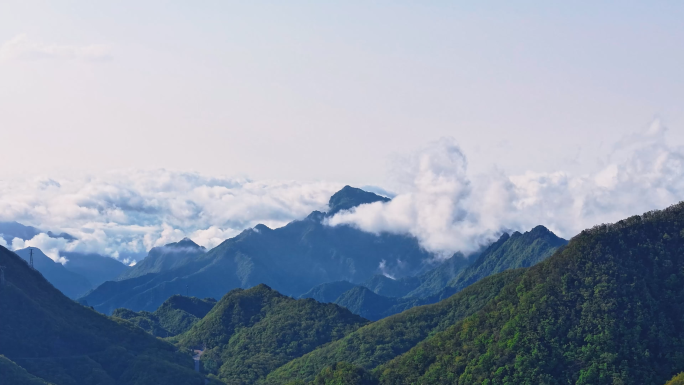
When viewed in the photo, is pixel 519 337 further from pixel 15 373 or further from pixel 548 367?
pixel 15 373

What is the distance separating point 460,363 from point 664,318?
36.7 m

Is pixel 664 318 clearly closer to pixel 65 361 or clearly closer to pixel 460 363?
pixel 460 363

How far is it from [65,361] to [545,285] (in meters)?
107

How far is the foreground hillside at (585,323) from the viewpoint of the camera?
14712cm

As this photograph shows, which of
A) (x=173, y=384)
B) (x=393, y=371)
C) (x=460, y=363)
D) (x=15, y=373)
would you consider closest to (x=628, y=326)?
(x=460, y=363)

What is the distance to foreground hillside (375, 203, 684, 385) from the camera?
147 metres

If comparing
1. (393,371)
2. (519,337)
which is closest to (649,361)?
(519,337)

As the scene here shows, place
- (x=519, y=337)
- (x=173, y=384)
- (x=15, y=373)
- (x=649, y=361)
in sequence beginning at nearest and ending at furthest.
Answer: (x=649, y=361) → (x=519, y=337) → (x=15, y=373) → (x=173, y=384)

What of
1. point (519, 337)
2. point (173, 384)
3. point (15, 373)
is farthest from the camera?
point (173, 384)

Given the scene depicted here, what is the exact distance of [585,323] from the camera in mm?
155000

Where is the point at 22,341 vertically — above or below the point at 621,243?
below

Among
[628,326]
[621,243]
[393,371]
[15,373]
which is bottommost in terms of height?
[15,373]

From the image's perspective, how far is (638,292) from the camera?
6201 inches

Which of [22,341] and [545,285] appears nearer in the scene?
[545,285]
